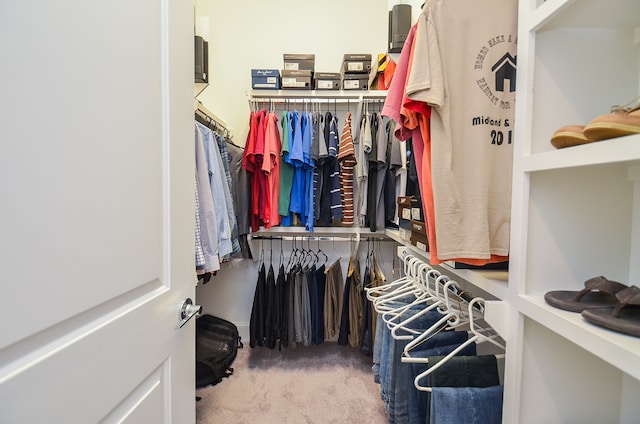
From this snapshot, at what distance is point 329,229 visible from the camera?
2.14 metres

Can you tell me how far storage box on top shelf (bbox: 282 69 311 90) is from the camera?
6.78 feet

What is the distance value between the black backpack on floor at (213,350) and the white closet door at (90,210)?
0.93m

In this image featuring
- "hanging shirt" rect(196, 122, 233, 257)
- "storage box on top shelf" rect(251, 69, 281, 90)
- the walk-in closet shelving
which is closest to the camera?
the walk-in closet shelving

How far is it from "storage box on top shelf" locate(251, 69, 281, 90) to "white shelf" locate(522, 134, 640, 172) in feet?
6.32

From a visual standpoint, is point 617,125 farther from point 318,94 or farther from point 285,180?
point 318,94

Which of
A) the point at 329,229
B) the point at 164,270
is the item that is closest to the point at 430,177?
the point at 164,270

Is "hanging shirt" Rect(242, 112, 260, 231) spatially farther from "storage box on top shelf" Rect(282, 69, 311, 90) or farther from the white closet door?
the white closet door

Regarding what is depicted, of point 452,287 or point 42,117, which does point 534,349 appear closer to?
point 452,287

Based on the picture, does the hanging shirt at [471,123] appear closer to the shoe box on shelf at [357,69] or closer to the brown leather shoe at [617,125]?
the brown leather shoe at [617,125]

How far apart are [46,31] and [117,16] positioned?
0.17 m

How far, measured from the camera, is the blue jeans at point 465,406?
68 centimetres

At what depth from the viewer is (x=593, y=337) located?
1.42 ft

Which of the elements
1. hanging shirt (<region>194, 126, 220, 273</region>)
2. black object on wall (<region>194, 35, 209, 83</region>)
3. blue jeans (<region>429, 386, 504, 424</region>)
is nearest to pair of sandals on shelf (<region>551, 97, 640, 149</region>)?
blue jeans (<region>429, 386, 504, 424</region>)

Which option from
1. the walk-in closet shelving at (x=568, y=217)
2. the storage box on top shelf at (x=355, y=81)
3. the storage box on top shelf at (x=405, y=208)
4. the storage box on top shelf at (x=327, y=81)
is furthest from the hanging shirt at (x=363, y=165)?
the walk-in closet shelving at (x=568, y=217)
